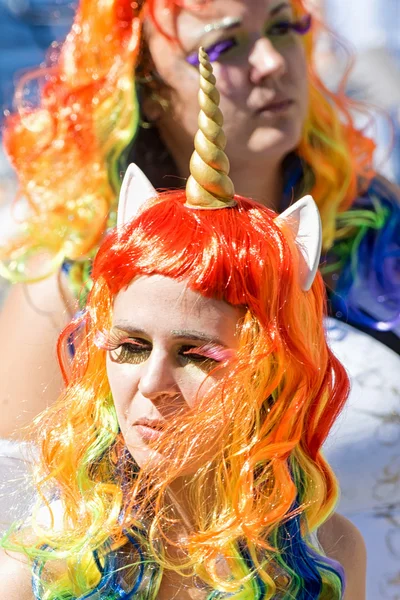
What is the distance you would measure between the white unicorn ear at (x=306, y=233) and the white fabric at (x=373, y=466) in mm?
510

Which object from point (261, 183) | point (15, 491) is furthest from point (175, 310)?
point (261, 183)

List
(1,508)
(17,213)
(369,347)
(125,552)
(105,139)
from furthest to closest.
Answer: (17,213), (105,139), (369,347), (1,508), (125,552)

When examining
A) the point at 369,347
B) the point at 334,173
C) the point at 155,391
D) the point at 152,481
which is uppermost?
the point at 155,391

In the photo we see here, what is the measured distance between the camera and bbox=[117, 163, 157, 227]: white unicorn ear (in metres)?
1.20

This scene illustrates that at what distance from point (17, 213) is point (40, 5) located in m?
2.92

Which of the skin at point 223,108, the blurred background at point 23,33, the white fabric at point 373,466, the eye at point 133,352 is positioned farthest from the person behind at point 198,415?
the blurred background at point 23,33

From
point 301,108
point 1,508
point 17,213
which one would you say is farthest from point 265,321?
point 17,213

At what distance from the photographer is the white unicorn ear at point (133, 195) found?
3.93 feet

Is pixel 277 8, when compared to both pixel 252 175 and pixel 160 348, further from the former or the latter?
pixel 160 348

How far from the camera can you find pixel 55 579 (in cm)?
117

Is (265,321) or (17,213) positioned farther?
(17,213)

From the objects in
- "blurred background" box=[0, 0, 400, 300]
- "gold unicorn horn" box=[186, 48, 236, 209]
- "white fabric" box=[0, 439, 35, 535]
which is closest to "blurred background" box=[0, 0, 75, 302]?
"blurred background" box=[0, 0, 400, 300]

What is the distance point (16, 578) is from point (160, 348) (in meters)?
0.36

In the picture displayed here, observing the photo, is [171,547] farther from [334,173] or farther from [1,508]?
[334,173]
